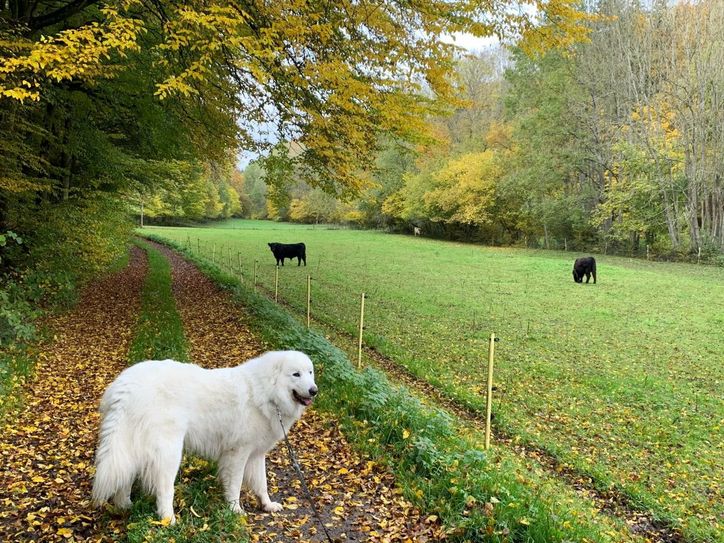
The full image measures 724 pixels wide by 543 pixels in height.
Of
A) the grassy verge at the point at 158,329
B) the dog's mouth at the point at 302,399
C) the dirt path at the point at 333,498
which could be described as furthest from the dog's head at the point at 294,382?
the grassy verge at the point at 158,329

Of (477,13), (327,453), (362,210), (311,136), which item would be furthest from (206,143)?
(362,210)

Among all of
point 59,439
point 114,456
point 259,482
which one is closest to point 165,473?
point 114,456

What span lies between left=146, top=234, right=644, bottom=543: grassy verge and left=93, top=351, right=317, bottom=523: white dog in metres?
1.50

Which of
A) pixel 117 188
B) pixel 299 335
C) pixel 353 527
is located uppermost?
pixel 117 188

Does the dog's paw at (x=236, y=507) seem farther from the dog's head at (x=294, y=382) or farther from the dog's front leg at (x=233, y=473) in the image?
the dog's head at (x=294, y=382)

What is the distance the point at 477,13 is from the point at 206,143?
306 inches

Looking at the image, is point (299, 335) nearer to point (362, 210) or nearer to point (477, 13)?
point (477, 13)

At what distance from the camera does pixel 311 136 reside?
9.41 m

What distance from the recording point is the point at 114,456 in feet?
10.9

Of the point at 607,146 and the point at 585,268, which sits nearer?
the point at 585,268

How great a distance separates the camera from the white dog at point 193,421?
3410 millimetres

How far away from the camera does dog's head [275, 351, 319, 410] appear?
12.6ft

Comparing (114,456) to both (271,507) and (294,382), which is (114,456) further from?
(271,507)

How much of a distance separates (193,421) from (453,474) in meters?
2.53
